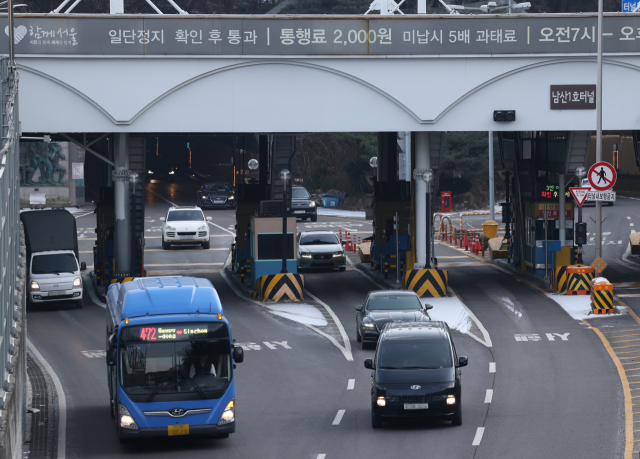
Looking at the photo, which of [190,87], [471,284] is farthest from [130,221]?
[471,284]

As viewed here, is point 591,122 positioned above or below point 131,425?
above

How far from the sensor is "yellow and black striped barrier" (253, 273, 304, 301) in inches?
1239

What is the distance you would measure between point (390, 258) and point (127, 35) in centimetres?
1362

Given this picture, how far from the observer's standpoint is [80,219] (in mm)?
63188

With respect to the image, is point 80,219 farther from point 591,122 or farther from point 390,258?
point 591,122

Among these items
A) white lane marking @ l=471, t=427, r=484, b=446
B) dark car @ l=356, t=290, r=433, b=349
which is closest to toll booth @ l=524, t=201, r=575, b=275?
dark car @ l=356, t=290, r=433, b=349

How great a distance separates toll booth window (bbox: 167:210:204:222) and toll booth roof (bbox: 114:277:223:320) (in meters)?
31.0

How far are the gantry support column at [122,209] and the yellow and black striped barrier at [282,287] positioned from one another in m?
4.64

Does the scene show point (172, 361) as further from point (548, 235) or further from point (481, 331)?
point (548, 235)

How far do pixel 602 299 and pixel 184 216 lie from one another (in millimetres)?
25503

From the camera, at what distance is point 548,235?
116ft

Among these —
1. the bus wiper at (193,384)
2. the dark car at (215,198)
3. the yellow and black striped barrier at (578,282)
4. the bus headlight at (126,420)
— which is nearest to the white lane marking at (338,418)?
the bus wiper at (193,384)

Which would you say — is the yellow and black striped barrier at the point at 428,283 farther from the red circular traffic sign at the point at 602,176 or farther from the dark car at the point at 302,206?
the dark car at the point at 302,206

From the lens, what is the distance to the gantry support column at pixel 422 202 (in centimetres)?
3131
